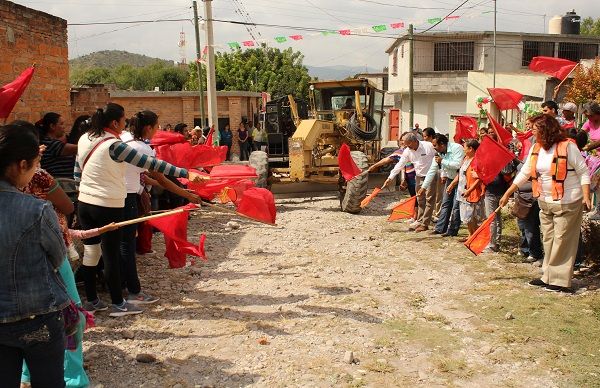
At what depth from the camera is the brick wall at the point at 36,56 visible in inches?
342

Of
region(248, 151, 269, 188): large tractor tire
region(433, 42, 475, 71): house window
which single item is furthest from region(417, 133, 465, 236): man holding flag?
region(433, 42, 475, 71): house window

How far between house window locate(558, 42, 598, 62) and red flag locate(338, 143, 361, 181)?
27899 mm

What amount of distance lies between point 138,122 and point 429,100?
Result: 30.5 m

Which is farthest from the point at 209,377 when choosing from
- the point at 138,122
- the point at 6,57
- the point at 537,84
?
the point at 537,84

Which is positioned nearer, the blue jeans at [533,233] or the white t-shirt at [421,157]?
the blue jeans at [533,233]

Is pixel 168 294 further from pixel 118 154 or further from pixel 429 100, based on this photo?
pixel 429 100

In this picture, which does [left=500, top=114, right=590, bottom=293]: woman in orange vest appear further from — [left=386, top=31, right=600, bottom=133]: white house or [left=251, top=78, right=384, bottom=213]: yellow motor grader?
[left=386, top=31, right=600, bottom=133]: white house

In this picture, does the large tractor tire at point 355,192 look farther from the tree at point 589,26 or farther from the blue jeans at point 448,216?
the tree at point 589,26

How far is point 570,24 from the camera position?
34531mm

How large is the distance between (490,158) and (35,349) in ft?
18.7

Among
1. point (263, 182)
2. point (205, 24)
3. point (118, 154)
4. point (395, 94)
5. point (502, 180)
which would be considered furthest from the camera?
point (395, 94)

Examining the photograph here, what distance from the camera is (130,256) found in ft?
17.9

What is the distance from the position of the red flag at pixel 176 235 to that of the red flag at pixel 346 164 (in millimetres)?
4472

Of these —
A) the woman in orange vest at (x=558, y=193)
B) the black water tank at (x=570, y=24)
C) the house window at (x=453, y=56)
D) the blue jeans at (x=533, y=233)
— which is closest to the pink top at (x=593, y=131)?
the blue jeans at (x=533, y=233)
